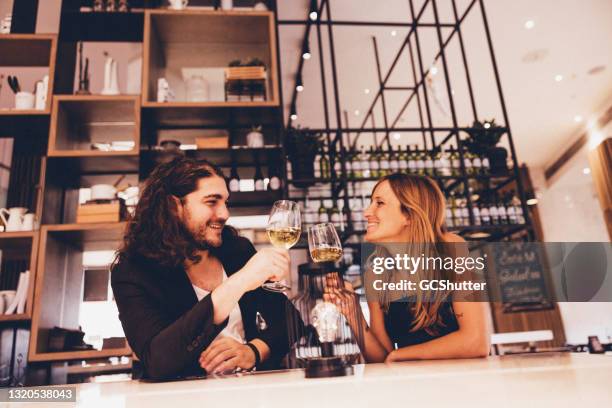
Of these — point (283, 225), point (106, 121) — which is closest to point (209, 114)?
point (106, 121)

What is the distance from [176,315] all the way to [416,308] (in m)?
0.73

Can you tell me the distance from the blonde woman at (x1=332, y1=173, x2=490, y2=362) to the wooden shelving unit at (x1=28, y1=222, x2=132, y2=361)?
4.44 ft

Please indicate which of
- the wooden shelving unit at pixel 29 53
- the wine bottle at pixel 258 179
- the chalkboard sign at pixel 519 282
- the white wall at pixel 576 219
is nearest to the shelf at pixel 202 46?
the wine bottle at pixel 258 179

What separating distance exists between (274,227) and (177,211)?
0.52 metres

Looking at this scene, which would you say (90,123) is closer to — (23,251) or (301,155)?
(23,251)

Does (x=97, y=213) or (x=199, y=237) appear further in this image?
(x=97, y=213)

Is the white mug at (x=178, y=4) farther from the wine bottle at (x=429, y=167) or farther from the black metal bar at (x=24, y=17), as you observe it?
the wine bottle at (x=429, y=167)

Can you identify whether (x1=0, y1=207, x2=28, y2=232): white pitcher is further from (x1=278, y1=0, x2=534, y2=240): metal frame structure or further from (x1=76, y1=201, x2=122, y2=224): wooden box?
(x1=278, y1=0, x2=534, y2=240): metal frame structure

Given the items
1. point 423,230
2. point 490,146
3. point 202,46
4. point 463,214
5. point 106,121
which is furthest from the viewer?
point 490,146

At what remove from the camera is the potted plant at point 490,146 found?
3.53 metres

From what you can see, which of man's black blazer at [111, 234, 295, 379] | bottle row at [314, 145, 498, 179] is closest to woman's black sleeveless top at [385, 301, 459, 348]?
man's black blazer at [111, 234, 295, 379]

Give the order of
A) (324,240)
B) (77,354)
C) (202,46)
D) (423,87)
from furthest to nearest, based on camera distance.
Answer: (423,87) → (202,46) → (77,354) → (324,240)

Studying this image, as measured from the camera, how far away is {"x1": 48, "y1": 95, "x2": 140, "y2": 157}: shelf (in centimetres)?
251

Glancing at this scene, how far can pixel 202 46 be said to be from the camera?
9.89ft
